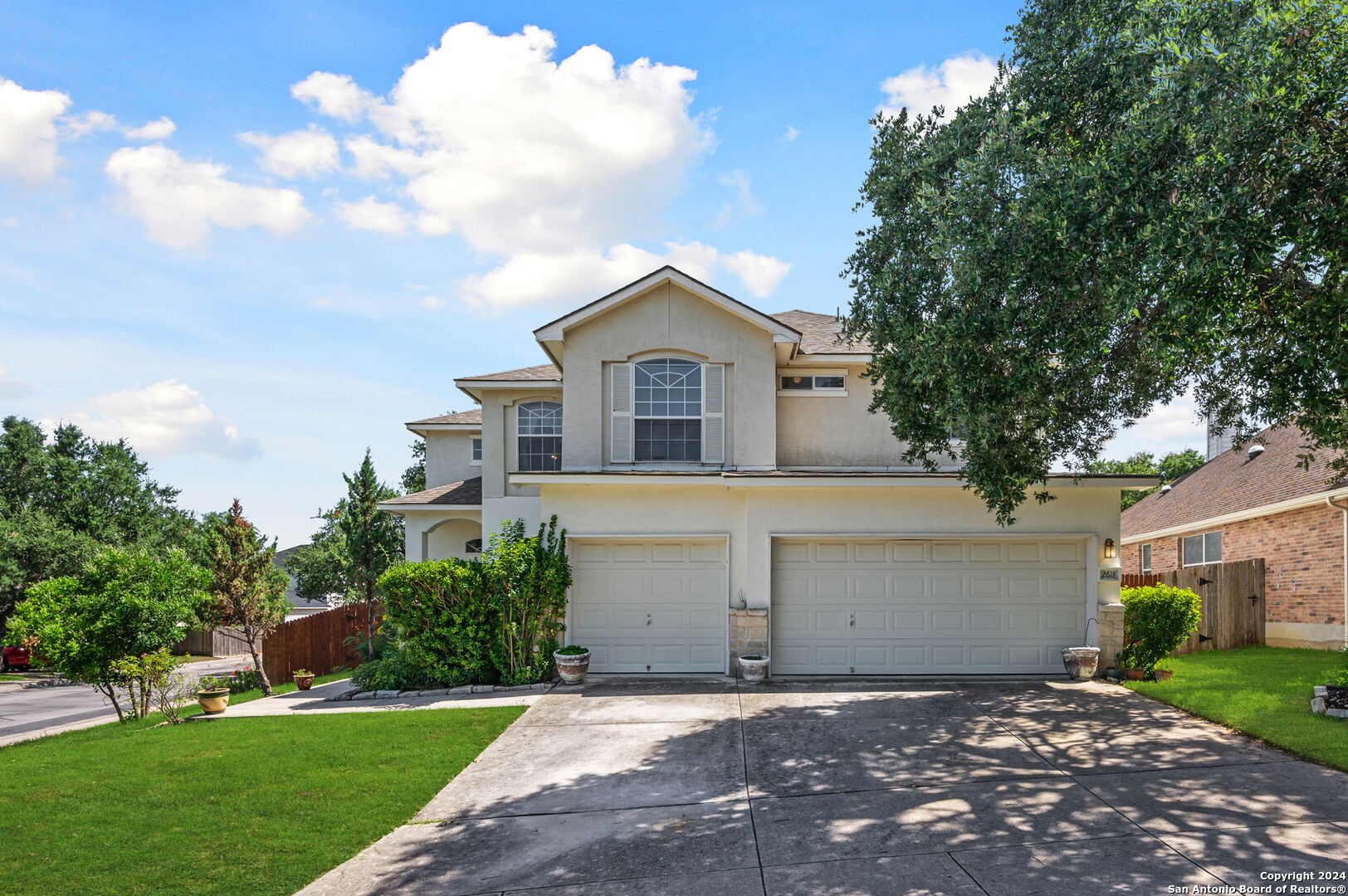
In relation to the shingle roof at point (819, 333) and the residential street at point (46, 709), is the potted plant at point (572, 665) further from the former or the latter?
the residential street at point (46, 709)

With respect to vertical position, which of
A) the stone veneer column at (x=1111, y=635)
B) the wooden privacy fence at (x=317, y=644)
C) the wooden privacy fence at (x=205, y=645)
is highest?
the stone veneer column at (x=1111, y=635)

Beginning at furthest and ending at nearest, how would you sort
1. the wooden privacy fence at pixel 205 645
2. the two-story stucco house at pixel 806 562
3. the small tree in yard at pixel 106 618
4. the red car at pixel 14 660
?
1. the wooden privacy fence at pixel 205 645
2. the red car at pixel 14 660
3. the two-story stucco house at pixel 806 562
4. the small tree in yard at pixel 106 618

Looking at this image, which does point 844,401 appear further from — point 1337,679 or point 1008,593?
point 1337,679

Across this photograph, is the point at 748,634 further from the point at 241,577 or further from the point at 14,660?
the point at 14,660

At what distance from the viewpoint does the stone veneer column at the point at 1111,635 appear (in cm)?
1377

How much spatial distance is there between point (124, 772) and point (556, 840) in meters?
5.89

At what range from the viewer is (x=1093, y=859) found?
632 cm

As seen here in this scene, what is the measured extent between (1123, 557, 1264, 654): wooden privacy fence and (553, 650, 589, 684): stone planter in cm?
1269

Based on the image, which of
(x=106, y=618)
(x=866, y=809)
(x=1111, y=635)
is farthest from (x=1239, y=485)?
(x=106, y=618)

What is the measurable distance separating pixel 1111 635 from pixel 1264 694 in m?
2.31

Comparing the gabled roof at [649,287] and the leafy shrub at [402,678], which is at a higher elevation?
the gabled roof at [649,287]

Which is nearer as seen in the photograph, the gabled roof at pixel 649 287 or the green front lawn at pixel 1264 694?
the green front lawn at pixel 1264 694

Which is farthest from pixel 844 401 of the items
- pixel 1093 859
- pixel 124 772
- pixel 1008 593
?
pixel 124 772

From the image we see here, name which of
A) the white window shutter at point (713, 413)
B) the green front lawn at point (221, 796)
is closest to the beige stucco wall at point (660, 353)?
the white window shutter at point (713, 413)
